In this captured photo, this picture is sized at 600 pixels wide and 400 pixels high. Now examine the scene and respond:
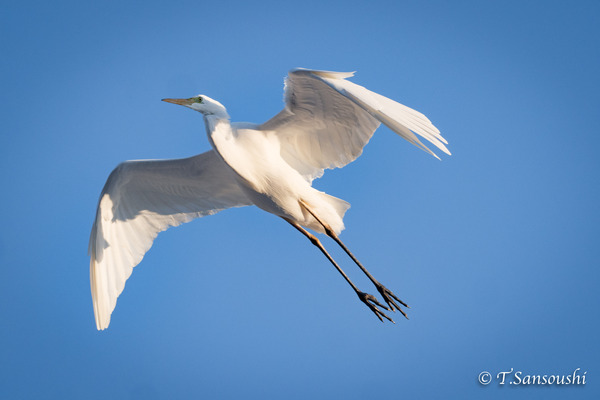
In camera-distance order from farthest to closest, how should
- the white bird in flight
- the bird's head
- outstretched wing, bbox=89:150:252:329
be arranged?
outstretched wing, bbox=89:150:252:329, the bird's head, the white bird in flight

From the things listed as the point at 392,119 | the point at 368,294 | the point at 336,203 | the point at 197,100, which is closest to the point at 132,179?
the point at 197,100

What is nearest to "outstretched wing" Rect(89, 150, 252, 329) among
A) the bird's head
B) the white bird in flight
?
the white bird in flight

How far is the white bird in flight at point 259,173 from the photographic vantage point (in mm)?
7137

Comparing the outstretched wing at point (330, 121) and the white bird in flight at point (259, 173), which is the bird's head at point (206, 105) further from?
the outstretched wing at point (330, 121)

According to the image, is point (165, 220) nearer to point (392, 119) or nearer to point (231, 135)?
point (231, 135)

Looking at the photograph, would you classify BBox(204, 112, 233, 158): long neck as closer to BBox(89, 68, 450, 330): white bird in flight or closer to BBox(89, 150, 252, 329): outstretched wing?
BBox(89, 68, 450, 330): white bird in flight

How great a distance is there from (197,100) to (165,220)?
2053mm

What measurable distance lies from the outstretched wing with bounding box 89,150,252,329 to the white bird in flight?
0.04ft

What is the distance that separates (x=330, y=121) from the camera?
7.78 m

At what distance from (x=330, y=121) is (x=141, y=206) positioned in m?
2.80

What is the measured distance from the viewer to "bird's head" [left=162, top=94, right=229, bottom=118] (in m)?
7.64

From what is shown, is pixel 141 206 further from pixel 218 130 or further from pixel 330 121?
pixel 330 121

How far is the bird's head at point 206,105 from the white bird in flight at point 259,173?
1cm

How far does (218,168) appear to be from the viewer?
857cm
